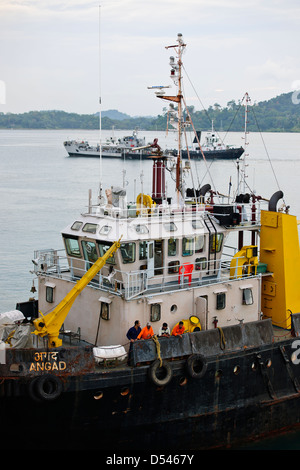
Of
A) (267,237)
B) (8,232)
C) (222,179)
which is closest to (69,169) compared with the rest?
(222,179)

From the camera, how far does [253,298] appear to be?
59.6 feet

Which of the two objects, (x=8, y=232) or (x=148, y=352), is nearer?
(x=148, y=352)

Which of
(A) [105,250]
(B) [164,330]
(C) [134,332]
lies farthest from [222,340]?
(A) [105,250]

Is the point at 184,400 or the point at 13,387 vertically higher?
the point at 13,387

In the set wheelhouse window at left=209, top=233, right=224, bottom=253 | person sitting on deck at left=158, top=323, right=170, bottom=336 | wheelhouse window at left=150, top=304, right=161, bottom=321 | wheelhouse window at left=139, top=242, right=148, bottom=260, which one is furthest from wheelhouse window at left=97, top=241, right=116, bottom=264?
wheelhouse window at left=209, top=233, right=224, bottom=253

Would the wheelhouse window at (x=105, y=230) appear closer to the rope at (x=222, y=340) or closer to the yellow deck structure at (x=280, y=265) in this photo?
the rope at (x=222, y=340)

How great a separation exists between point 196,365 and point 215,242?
3687 millimetres

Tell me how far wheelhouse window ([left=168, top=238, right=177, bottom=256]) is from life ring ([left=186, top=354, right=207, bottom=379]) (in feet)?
9.50

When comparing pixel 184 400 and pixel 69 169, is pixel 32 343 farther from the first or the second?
pixel 69 169

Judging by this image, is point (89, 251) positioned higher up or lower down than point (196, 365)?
higher up

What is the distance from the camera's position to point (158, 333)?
16375 millimetres

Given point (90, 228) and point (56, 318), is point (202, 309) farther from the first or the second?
point (56, 318)

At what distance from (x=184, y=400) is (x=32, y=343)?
404cm

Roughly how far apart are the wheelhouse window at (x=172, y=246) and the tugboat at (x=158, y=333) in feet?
0.09
